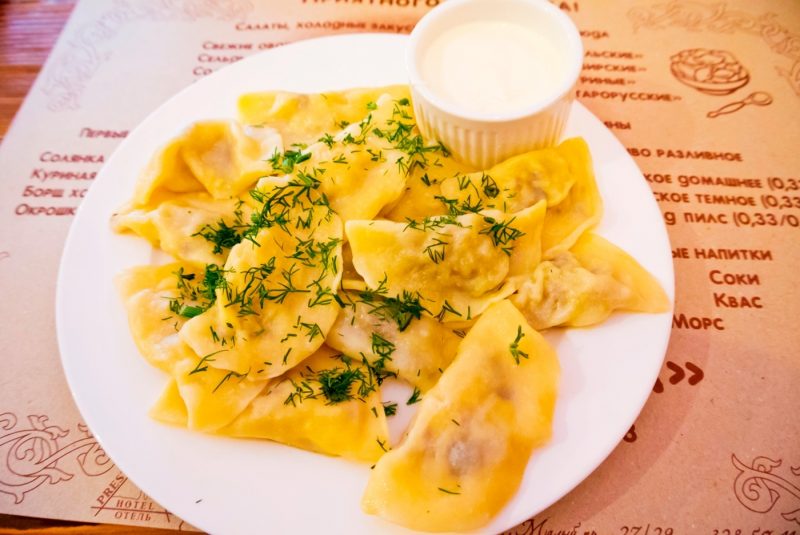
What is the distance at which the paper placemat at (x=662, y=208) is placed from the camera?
220cm

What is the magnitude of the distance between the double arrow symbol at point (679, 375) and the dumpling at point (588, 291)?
1.19 feet

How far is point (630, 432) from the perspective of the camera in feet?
7.52

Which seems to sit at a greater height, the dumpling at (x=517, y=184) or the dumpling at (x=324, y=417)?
the dumpling at (x=517, y=184)

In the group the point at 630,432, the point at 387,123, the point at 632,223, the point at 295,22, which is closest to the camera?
the point at 630,432

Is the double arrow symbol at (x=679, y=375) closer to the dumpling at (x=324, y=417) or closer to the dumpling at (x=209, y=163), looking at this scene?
the dumpling at (x=324, y=417)

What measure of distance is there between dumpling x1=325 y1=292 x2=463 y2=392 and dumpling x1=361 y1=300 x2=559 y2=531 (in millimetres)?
98

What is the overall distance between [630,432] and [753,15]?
275cm

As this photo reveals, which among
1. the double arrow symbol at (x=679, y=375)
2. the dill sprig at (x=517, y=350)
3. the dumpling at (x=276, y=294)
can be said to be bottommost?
the double arrow symbol at (x=679, y=375)

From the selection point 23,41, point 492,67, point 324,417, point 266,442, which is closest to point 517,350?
point 324,417

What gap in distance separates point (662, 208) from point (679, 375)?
85 cm

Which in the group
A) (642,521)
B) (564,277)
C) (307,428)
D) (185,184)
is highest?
(185,184)

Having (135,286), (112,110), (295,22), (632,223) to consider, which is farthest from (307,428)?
(295,22)

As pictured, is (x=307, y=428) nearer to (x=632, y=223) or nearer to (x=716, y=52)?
(x=632, y=223)

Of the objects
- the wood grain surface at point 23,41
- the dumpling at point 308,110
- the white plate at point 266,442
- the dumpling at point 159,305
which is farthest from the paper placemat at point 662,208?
the dumpling at point 308,110
